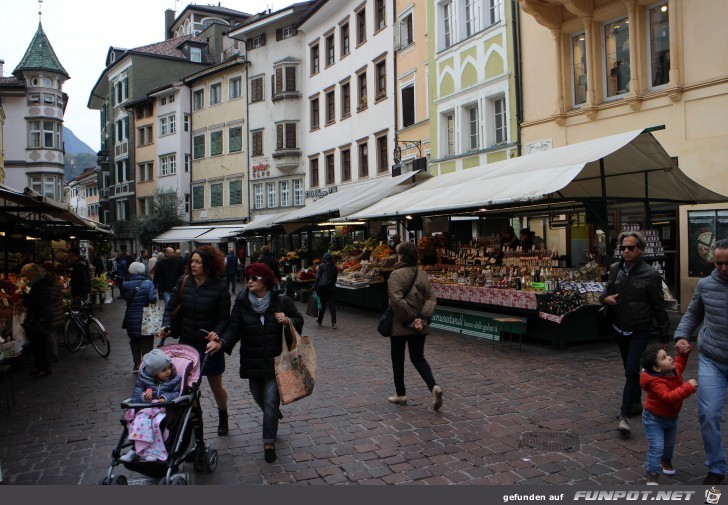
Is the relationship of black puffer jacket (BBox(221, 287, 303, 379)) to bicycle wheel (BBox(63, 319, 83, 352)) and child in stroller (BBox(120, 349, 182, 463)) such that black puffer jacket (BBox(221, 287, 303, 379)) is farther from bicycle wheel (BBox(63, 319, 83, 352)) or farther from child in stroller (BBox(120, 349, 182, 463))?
bicycle wheel (BBox(63, 319, 83, 352))

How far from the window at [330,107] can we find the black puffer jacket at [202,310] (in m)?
27.0

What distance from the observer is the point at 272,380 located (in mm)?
5203

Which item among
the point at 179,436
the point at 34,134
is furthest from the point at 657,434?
the point at 34,134

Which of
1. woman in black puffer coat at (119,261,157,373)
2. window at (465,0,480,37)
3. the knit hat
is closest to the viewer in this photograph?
the knit hat

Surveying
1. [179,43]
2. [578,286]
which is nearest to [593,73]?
[578,286]

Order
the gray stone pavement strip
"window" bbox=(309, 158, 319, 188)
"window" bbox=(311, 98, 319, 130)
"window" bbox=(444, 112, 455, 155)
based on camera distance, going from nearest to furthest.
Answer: the gray stone pavement strip
"window" bbox=(444, 112, 455, 155)
"window" bbox=(309, 158, 319, 188)
"window" bbox=(311, 98, 319, 130)

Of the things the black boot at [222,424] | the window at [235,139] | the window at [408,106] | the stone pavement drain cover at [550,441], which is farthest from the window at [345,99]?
the stone pavement drain cover at [550,441]

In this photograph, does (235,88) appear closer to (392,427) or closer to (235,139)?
(235,139)

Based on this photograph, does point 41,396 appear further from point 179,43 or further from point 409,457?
point 179,43

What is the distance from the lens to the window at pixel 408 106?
23766mm

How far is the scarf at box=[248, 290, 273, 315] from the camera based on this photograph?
525 cm

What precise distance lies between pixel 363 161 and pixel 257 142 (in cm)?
1237

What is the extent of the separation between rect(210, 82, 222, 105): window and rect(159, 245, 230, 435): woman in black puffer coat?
127ft

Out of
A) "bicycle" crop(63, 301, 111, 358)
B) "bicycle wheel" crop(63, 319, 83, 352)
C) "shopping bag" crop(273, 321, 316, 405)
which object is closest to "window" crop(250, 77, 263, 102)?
"bicycle" crop(63, 301, 111, 358)
